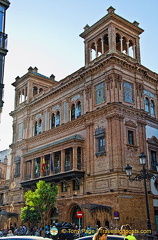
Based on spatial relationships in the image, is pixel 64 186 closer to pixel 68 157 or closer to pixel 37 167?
pixel 68 157

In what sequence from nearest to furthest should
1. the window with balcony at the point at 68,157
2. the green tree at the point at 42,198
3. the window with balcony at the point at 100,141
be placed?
the green tree at the point at 42,198 < the window with balcony at the point at 100,141 < the window with balcony at the point at 68,157

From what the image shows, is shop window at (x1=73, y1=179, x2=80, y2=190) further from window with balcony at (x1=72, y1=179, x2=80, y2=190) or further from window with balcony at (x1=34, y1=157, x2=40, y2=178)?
window with balcony at (x1=34, y1=157, x2=40, y2=178)

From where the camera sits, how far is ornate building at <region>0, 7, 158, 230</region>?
26.5 meters

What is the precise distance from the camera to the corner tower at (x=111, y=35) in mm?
30766

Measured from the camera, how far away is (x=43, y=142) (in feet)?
121

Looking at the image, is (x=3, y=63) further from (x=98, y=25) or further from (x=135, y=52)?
(x=135, y=52)

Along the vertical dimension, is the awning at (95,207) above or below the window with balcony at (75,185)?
below

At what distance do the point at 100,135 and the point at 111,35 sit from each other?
9959 mm

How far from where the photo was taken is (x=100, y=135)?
2855cm

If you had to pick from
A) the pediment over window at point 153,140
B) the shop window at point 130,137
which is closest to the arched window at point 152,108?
the pediment over window at point 153,140

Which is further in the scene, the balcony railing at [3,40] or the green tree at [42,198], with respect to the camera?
the green tree at [42,198]

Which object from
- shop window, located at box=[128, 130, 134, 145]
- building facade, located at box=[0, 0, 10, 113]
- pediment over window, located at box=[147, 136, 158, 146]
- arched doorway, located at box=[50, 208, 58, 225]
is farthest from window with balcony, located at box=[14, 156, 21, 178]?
building facade, located at box=[0, 0, 10, 113]

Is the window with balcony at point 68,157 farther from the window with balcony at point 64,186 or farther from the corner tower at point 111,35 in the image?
the corner tower at point 111,35

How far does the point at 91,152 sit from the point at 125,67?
888 cm
